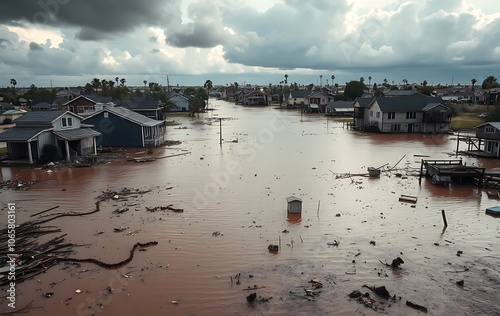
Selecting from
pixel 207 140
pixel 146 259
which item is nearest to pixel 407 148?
pixel 207 140

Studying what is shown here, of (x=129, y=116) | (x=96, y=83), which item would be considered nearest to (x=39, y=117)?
(x=129, y=116)

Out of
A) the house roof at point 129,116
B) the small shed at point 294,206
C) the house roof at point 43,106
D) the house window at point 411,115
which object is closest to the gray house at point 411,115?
the house window at point 411,115

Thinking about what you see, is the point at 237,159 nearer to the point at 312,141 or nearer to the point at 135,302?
the point at 312,141

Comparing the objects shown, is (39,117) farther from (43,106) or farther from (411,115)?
(43,106)

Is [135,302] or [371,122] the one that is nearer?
[135,302]

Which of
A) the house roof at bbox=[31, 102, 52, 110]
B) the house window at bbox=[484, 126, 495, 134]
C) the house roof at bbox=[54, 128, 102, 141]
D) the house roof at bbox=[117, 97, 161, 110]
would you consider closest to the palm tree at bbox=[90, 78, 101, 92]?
the house roof at bbox=[31, 102, 52, 110]
